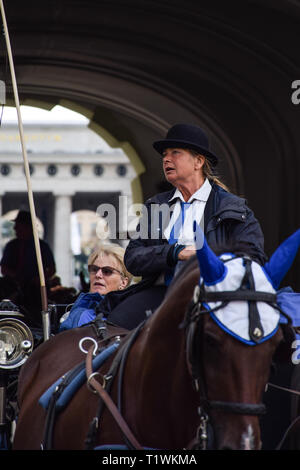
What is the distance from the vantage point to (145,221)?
4691 mm

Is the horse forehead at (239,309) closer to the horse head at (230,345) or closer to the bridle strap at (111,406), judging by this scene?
the horse head at (230,345)

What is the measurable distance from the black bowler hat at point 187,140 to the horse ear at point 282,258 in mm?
1210

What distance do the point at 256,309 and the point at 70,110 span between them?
12677 mm

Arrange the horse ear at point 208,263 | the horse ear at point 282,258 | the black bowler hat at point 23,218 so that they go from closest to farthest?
the horse ear at point 208,263, the horse ear at point 282,258, the black bowler hat at point 23,218

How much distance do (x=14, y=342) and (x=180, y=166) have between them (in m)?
1.94

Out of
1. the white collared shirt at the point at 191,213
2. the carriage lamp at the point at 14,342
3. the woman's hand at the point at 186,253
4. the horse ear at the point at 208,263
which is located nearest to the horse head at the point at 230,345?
the horse ear at the point at 208,263

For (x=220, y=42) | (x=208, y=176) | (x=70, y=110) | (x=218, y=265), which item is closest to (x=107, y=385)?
(x=218, y=265)

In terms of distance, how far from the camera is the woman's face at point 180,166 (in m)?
4.56

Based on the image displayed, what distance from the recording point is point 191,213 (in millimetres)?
4562

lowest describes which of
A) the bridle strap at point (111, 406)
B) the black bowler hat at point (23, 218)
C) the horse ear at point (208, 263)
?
the bridle strap at point (111, 406)

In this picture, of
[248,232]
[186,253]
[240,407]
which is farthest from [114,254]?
[240,407]

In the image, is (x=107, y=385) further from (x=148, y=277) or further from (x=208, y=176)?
(x=208, y=176)

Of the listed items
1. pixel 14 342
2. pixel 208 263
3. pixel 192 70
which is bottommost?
pixel 14 342

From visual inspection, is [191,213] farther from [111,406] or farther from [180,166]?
→ [111,406]
